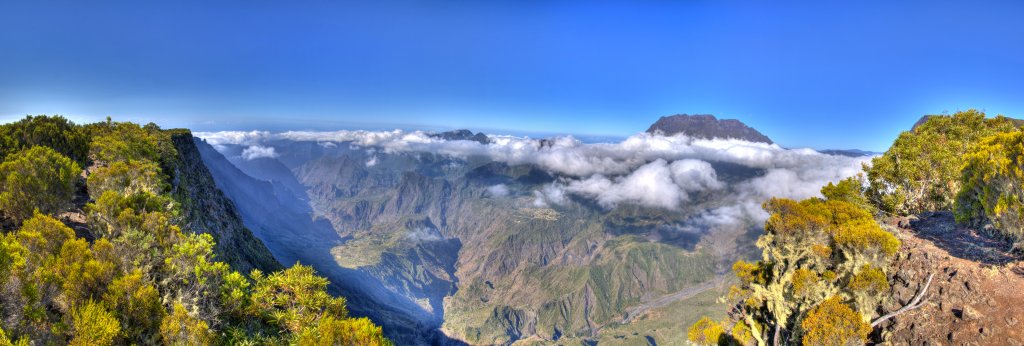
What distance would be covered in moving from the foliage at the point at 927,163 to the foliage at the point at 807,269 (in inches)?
791

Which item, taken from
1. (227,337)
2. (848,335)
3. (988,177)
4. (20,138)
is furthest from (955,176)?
(20,138)

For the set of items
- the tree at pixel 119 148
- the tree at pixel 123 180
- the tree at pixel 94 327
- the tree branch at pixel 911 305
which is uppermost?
the tree at pixel 119 148

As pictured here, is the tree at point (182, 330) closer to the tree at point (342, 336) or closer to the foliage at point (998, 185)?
the tree at point (342, 336)

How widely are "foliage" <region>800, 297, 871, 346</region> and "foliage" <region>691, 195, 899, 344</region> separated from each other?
800 mm

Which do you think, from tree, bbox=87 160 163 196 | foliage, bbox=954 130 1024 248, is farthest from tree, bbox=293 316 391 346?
foliage, bbox=954 130 1024 248

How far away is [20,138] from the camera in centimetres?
4788

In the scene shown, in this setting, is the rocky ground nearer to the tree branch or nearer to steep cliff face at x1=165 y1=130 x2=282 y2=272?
the tree branch

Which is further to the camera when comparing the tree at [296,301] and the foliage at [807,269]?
the foliage at [807,269]

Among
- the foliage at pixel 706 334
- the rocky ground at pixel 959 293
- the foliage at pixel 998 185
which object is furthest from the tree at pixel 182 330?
the foliage at pixel 998 185

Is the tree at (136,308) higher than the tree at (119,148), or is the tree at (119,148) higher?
the tree at (119,148)

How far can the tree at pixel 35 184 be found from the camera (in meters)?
31.1

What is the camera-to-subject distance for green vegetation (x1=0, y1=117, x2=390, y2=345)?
49.6 ft

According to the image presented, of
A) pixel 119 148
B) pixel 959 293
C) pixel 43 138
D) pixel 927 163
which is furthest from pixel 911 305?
pixel 43 138

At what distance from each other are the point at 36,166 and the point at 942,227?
8607cm
